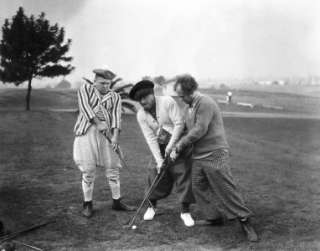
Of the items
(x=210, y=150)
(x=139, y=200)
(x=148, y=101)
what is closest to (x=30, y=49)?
(x=139, y=200)

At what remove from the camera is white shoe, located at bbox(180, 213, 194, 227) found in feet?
15.8

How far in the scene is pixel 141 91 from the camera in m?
4.88

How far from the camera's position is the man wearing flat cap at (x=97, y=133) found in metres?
5.23

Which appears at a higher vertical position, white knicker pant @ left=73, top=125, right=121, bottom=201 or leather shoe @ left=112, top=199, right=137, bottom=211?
white knicker pant @ left=73, top=125, right=121, bottom=201

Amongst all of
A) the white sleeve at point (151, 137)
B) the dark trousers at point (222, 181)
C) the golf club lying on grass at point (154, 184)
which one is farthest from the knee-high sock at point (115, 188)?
the dark trousers at point (222, 181)

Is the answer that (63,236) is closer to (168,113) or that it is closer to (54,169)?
(168,113)

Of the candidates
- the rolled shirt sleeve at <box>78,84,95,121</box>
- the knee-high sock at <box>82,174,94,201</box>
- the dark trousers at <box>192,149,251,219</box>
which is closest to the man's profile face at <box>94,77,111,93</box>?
the rolled shirt sleeve at <box>78,84,95,121</box>

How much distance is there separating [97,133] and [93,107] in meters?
0.33

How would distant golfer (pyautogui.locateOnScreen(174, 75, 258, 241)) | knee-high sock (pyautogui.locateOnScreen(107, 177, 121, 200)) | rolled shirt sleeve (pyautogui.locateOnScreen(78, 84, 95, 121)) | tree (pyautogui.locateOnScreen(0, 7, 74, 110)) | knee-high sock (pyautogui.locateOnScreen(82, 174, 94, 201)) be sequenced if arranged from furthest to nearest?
tree (pyautogui.locateOnScreen(0, 7, 74, 110)), knee-high sock (pyautogui.locateOnScreen(107, 177, 121, 200)), knee-high sock (pyautogui.locateOnScreen(82, 174, 94, 201)), rolled shirt sleeve (pyautogui.locateOnScreen(78, 84, 95, 121)), distant golfer (pyautogui.locateOnScreen(174, 75, 258, 241))

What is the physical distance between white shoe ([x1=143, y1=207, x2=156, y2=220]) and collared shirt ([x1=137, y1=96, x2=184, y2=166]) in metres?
0.63

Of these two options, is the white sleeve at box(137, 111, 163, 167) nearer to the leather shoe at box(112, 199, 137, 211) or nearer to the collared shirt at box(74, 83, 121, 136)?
the collared shirt at box(74, 83, 121, 136)

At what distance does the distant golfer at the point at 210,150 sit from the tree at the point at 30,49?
17701mm

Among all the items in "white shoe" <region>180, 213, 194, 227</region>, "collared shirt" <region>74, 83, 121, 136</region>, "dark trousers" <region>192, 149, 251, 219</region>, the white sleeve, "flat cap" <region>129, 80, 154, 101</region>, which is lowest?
"white shoe" <region>180, 213, 194, 227</region>

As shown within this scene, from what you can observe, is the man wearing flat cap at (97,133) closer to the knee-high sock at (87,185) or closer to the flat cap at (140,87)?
the knee-high sock at (87,185)
